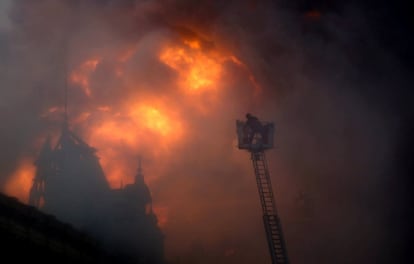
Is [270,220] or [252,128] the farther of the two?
[252,128]

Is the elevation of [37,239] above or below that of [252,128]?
below

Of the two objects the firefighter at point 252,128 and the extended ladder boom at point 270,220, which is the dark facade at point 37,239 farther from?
the firefighter at point 252,128

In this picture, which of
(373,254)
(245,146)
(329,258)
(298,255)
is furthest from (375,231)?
(245,146)

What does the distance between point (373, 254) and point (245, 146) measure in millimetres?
21739

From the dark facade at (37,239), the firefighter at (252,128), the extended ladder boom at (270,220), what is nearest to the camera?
the dark facade at (37,239)

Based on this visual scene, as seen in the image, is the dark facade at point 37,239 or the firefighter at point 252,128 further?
the firefighter at point 252,128

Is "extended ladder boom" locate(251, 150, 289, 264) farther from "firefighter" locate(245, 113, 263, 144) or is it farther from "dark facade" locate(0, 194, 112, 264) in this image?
"dark facade" locate(0, 194, 112, 264)

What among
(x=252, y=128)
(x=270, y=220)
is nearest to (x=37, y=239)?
(x=270, y=220)

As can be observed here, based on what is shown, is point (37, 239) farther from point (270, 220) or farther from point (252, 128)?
point (252, 128)

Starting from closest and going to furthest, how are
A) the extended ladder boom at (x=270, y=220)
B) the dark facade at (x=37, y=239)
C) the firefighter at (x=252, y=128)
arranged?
the dark facade at (x=37, y=239), the extended ladder boom at (x=270, y=220), the firefighter at (x=252, y=128)

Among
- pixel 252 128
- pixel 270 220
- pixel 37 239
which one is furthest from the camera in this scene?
pixel 252 128

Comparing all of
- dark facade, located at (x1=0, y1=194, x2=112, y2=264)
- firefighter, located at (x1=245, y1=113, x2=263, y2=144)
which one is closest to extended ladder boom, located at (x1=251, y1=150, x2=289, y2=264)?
firefighter, located at (x1=245, y1=113, x2=263, y2=144)

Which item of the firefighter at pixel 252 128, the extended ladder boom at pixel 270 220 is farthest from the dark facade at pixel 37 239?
the firefighter at pixel 252 128

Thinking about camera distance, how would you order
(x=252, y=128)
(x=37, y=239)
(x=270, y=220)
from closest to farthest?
1. (x=37, y=239)
2. (x=270, y=220)
3. (x=252, y=128)
